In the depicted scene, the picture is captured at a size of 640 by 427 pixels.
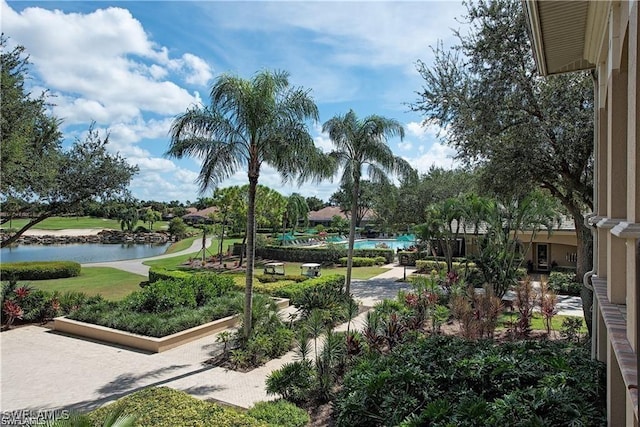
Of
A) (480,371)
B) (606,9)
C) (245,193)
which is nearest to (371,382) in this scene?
(480,371)

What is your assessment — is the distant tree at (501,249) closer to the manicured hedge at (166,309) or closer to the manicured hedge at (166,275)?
the manicured hedge at (166,309)

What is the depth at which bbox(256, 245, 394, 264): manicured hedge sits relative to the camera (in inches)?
1283

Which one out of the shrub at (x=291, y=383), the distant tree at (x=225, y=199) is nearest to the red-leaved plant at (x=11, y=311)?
the shrub at (x=291, y=383)

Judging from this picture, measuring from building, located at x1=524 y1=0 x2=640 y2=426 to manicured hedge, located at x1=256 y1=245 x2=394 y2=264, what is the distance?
26.2 meters

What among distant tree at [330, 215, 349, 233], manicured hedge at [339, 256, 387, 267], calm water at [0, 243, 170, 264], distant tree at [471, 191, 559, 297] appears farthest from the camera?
distant tree at [330, 215, 349, 233]

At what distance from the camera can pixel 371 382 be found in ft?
18.5

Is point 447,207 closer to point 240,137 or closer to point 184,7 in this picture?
point 240,137

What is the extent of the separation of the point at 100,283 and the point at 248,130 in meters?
15.3

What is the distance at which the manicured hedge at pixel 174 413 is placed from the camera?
6.03 metres

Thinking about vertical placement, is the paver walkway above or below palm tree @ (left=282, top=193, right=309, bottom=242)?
below

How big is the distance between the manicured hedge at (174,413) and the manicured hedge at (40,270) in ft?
65.7

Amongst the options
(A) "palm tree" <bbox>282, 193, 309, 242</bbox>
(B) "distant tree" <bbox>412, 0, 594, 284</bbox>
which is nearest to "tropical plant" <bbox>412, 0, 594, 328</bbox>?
(B) "distant tree" <bbox>412, 0, 594, 284</bbox>

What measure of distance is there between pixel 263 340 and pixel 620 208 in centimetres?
886

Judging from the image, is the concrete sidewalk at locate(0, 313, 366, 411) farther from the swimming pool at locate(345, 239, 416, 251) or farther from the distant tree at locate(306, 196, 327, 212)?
the distant tree at locate(306, 196, 327, 212)
